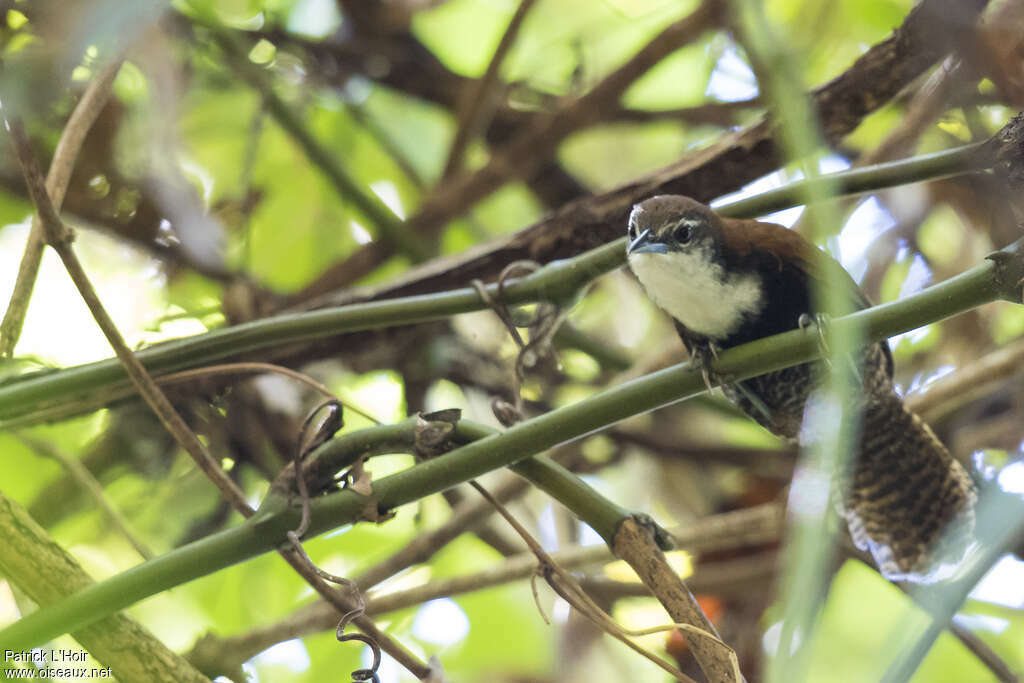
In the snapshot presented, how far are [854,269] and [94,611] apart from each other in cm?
178

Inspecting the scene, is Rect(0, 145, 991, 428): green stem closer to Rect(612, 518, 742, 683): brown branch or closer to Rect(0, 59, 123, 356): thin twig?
Rect(0, 59, 123, 356): thin twig

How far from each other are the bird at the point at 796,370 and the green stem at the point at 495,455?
47 centimetres

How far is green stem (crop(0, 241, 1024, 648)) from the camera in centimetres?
103

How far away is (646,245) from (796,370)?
17.5 inches

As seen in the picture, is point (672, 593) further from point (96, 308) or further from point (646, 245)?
point (96, 308)

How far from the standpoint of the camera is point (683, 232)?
1762 mm

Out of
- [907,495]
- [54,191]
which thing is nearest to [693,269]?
[907,495]

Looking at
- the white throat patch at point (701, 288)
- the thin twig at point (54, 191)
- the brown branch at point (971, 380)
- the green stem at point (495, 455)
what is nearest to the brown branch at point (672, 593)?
the green stem at point (495, 455)

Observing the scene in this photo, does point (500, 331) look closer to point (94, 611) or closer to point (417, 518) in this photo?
point (417, 518)

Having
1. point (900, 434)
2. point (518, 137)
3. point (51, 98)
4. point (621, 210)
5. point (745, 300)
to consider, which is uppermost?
point (518, 137)

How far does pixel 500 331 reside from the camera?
7.75 ft

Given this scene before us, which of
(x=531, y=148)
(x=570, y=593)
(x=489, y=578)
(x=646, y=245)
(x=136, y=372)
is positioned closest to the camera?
(x=570, y=593)

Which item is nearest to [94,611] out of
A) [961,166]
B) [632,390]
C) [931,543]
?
[632,390]

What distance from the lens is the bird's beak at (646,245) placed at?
5.37 ft
